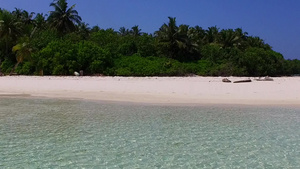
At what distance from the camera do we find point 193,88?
19.5 meters

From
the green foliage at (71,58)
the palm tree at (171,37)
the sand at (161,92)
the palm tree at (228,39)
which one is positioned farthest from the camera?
the palm tree at (228,39)

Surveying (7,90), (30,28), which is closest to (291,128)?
(7,90)

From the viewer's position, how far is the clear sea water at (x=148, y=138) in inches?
233

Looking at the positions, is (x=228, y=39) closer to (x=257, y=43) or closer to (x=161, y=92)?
(x=257, y=43)

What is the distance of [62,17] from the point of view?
44.0 meters

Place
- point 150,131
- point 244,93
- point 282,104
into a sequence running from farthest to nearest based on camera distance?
point 244,93 < point 282,104 < point 150,131

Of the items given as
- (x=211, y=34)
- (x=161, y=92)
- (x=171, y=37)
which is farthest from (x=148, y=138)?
(x=211, y=34)

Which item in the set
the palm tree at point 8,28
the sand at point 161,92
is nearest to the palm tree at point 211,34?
the palm tree at point 8,28

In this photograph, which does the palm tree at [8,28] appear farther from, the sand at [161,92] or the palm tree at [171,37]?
the palm tree at [171,37]

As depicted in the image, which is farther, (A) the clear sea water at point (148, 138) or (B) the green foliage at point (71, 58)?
(B) the green foliage at point (71, 58)

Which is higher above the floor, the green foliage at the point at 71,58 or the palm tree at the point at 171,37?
the palm tree at the point at 171,37

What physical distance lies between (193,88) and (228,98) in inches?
140

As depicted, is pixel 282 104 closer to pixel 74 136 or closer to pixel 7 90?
pixel 74 136

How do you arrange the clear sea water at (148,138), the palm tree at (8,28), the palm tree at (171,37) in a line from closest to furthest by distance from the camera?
the clear sea water at (148,138)
the palm tree at (8,28)
the palm tree at (171,37)
